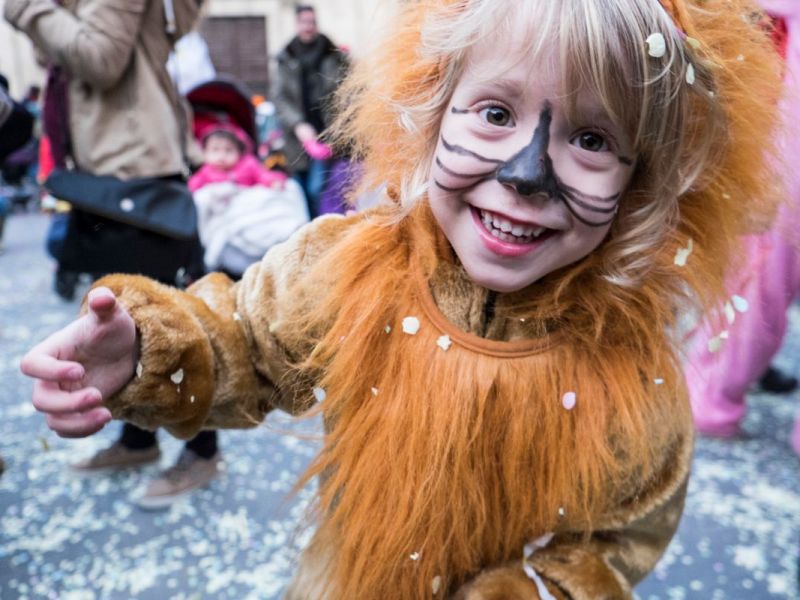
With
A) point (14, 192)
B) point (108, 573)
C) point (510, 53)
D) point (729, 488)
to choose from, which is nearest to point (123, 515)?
point (108, 573)

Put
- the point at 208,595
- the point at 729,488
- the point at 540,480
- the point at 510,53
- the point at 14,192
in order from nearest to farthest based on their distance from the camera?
the point at 510,53 < the point at 540,480 < the point at 208,595 < the point at 729,488 < the point at 14,192

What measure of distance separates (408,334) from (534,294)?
0.18 m

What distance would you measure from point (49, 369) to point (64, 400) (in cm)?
4

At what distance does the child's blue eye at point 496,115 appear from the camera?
0.82 meters

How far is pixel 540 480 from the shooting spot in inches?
35.3

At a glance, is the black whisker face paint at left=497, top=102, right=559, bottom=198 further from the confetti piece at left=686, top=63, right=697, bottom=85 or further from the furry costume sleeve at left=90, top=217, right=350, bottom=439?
the furry costume sleeve at left=90, top=217, right=350, bottom=439

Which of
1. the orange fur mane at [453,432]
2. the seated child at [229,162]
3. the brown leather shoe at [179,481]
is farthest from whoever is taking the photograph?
the seated child at [229,162]

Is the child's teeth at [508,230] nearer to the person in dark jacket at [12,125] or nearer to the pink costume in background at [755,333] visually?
the pink costume in background at [755,333]

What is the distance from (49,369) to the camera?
764mm

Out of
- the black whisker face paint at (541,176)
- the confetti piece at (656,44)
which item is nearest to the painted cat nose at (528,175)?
the black whisker face paint at (541,176)

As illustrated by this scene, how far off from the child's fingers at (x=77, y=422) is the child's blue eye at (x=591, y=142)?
2.17 feet

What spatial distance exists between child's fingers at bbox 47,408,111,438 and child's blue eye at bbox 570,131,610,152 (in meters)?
0.66

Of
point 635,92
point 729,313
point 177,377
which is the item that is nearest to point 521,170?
point 635,92

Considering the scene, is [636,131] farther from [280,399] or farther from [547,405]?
[280,399]
